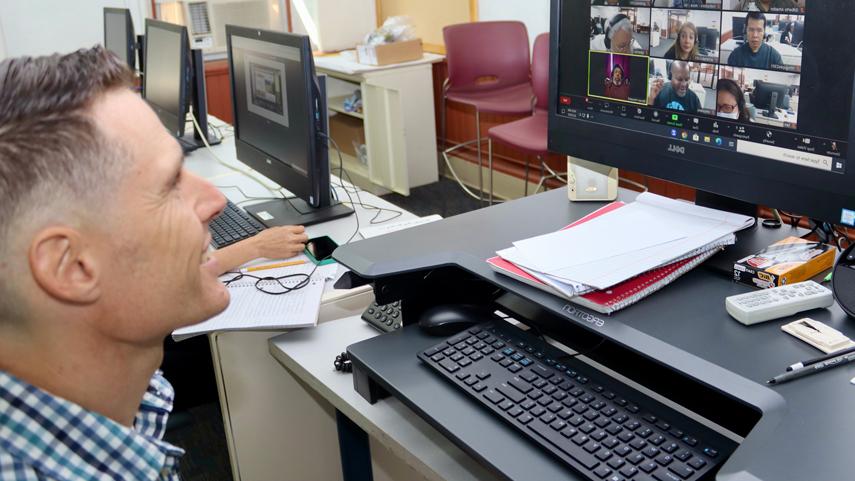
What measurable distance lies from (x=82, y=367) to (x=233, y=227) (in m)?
1.23

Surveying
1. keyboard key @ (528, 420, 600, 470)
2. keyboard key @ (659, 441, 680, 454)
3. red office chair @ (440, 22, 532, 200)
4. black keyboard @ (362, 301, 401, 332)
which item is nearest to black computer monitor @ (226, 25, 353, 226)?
black keyboard @ (362, 301, 401, 332)

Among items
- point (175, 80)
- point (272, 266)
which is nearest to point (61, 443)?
point (272, 266)

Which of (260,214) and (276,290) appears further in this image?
(260,214)

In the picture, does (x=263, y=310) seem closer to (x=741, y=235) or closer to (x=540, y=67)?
(x=741, y=235)

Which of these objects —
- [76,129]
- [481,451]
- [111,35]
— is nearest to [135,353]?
[76,129]

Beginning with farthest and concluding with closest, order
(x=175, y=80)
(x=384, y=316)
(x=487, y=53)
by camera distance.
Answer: (x=487, y=53) < (x=175, y=80) < (x=384, y=316)

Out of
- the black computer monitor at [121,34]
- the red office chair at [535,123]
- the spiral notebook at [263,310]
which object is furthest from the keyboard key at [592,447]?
the black computer monitor at [121,34]

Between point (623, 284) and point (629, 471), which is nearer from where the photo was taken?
point (629, 471)

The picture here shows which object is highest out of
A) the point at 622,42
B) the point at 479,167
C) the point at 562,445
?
the point at 622,42

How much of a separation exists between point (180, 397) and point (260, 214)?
0.50 metres

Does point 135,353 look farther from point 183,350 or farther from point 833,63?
point 183,350

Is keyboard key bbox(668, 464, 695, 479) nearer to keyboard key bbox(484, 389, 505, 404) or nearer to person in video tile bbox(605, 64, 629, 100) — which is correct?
keyboard key bbox(484, 389, 505, 404)

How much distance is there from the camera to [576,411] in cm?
99

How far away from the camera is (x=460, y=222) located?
1423 mm
